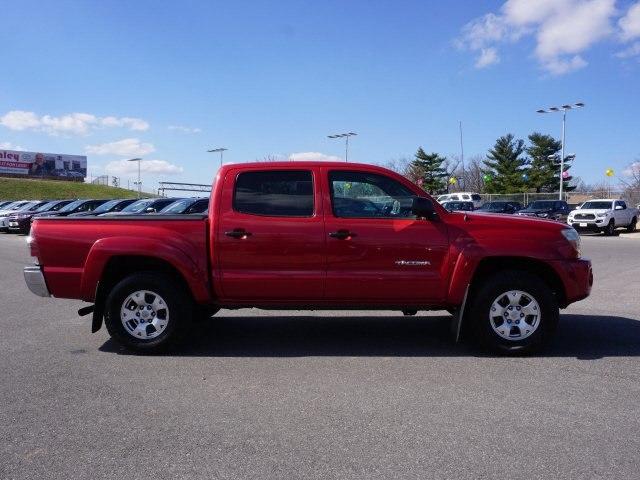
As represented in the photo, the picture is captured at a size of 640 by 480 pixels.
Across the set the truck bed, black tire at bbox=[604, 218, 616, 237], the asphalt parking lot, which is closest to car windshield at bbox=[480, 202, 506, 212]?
black tire at bbox=[604, 218, 616, 237]

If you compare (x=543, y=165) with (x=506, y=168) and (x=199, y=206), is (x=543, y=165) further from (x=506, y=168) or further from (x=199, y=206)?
(x=199, y=206)

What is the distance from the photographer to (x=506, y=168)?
255 feet

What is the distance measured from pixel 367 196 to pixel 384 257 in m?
0.66

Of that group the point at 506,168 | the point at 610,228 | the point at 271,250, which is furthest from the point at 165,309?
the point at 506,168

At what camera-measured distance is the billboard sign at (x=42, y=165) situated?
84.8 m

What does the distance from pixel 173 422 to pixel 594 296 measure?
773 centimetres

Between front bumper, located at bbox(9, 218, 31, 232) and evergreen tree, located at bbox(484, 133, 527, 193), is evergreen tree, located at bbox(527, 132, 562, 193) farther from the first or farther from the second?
front bumper, located at bbox(9, 218, 31, 232)

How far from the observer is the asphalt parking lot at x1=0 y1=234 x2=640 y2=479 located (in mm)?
3514

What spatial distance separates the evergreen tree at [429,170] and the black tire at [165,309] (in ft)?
249

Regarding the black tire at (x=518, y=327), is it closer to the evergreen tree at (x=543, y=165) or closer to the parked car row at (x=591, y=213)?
the parked car row at (x=591, y=213)

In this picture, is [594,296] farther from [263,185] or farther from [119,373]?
[119,373]

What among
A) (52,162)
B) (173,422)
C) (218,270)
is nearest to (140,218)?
(218,270)

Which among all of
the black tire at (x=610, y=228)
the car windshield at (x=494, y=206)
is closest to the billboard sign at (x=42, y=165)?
the car windshield at (x=494, y=206)

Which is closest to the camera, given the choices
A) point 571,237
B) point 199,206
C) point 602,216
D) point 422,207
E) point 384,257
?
point 422,207
